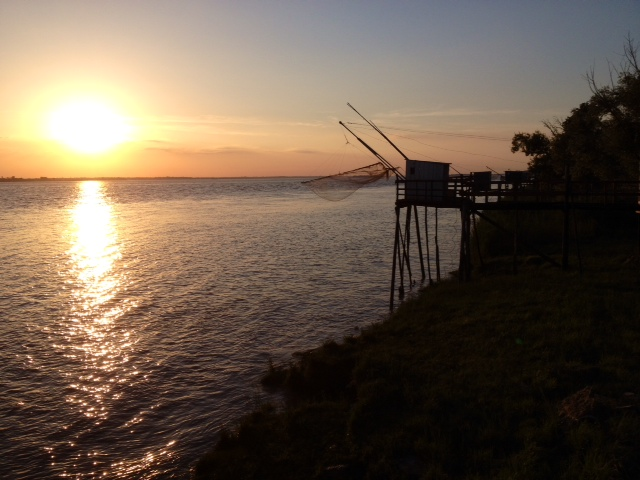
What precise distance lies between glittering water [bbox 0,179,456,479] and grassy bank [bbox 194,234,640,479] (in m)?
2.22

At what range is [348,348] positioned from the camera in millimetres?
17062

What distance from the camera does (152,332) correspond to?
22.5 m

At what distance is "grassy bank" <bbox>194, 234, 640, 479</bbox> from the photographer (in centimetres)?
Result: 951

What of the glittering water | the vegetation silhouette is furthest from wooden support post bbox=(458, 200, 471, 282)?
the glittering water

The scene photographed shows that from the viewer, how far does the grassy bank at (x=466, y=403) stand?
951 centimetres

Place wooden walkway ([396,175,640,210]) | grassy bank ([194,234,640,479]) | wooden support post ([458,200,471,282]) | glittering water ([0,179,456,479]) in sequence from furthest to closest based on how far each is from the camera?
wooden support post ([458,200,471,282])
wooden walkway ([396,175,640,210])
glittering water ([0,179,456,479])
grassy bank ([194,234,640,479])

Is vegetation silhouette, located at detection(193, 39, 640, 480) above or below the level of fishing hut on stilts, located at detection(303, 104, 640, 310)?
below

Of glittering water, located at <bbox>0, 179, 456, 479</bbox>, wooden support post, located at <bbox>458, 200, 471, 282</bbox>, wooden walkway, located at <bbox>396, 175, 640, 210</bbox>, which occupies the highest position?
wooden walkway, located at <bbox>396, 175, 640, 210</bbox>

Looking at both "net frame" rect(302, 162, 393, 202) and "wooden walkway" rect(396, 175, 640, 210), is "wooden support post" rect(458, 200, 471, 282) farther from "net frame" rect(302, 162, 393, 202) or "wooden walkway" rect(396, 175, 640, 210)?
"net frame" rect(302, 162, 393, 202)

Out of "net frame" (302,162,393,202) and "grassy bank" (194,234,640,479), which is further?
"net frame" (302,162,393,202)

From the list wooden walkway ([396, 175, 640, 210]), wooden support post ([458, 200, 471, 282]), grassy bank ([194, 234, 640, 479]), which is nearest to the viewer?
grassy bank ([194, 234, 640, 479])

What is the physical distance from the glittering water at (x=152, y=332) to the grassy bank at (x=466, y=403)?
7.29 feet

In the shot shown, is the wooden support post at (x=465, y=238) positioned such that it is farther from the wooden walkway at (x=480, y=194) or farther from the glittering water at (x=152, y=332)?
the glittering water at (x=152, y=332)

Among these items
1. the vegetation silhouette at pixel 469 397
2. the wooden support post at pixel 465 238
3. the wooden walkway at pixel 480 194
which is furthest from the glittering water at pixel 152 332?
the wooden walkway at pixel 480 194
